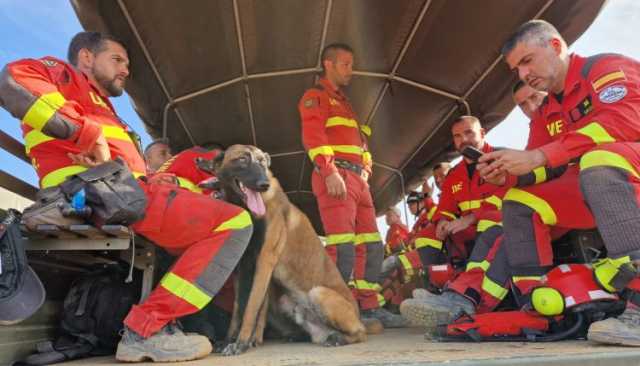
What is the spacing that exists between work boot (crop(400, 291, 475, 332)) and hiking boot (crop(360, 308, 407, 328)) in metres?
0.85

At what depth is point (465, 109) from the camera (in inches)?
208

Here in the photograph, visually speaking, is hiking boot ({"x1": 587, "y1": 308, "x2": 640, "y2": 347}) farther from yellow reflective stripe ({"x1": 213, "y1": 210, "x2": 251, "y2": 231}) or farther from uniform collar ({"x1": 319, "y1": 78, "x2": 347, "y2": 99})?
uniform collar ({"x1": 319, "y1": 78, "x2": 347, "y2": 99})

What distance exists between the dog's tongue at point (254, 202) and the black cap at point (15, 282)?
4.03 feet

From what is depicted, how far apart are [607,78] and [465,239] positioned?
2.29 metres

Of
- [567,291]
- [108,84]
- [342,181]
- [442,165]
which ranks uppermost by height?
[442,165]

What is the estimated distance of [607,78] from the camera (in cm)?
227

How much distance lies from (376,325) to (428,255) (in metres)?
1.56

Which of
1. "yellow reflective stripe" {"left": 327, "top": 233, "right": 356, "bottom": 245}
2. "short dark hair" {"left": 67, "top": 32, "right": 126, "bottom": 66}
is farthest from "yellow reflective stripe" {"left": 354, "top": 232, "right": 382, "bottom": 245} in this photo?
"short dark hair" {"left": 67, "top": 32, "right": 126, "bottom": 66}

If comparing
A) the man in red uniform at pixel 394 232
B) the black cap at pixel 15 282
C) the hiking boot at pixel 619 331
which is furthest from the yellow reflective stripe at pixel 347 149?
the man in red uniform at pixel 394 232

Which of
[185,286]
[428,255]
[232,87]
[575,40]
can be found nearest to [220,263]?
[185,286]

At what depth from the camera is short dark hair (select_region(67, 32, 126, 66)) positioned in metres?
2.71

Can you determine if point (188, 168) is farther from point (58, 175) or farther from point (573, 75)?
point (573, 75)

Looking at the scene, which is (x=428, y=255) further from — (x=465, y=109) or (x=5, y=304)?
(x=5, y=304)

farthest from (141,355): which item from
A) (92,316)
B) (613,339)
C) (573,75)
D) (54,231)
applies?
(573,75)
